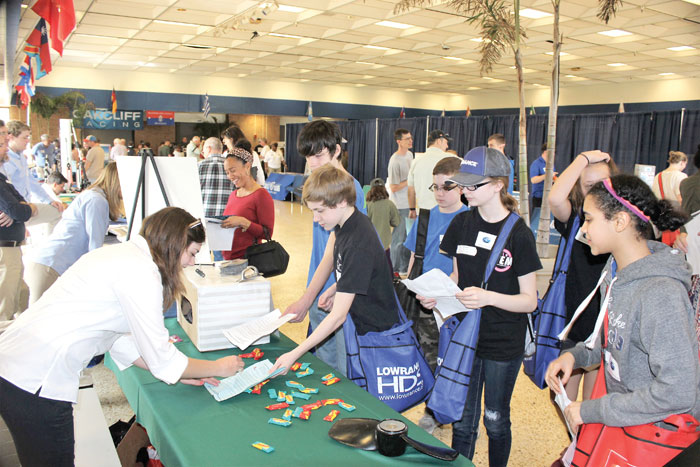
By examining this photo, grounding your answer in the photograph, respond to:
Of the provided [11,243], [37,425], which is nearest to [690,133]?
[11,243]

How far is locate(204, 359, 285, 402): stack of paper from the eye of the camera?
5.20 ft

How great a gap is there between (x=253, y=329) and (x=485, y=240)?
3.02 ft

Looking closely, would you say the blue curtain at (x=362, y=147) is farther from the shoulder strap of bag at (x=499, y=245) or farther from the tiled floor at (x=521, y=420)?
the shoulder strap of bag at (x=499, y=245)

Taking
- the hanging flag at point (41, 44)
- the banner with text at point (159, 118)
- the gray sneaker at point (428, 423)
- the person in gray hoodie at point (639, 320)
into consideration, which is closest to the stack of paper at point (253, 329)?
the person in gray hoodie at point (639, 320)

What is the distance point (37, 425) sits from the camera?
140cm

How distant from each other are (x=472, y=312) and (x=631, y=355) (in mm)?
598

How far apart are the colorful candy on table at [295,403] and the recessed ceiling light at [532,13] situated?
7.79 m

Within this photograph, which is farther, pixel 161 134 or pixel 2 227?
pixel 161 134

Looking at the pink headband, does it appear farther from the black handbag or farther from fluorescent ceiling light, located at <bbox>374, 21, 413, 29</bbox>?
fluorescent ceiling light, located at <bbox>374, 21, 413, 29</bbox>

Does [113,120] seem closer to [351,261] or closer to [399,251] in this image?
[399,251]

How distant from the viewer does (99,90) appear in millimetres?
15031

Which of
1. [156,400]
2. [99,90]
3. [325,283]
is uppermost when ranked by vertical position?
[99,90]

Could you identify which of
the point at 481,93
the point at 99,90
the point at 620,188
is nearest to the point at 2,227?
the point at 620,188

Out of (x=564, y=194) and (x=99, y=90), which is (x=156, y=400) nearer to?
(x=564, y=194)
